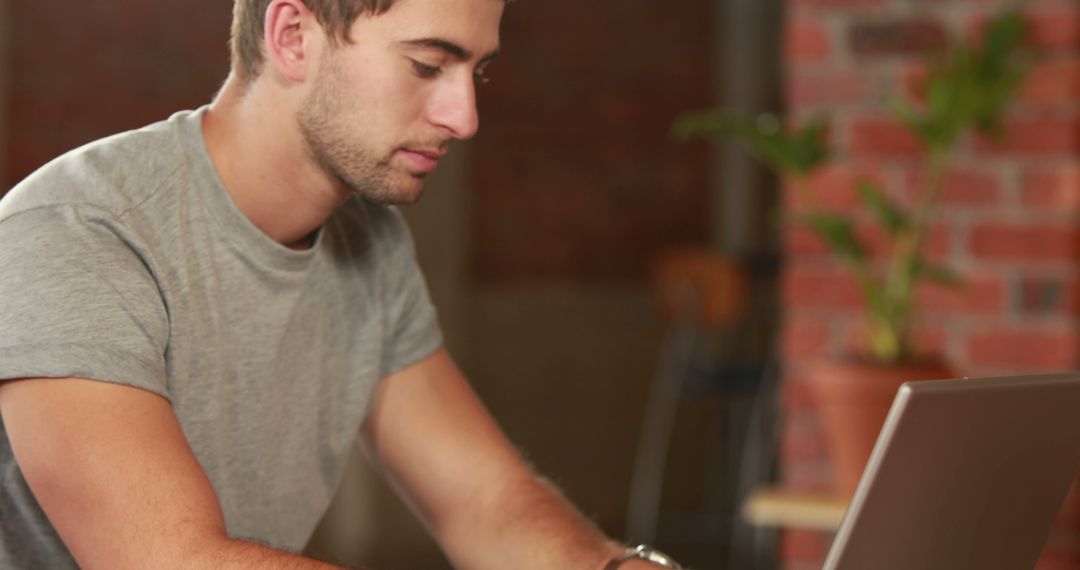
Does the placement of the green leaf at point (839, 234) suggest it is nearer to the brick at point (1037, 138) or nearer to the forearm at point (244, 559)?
the brick at point (1037, 138)

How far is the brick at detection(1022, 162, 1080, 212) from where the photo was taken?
2.69m

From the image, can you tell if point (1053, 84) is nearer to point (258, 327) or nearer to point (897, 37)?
point (897, 37)

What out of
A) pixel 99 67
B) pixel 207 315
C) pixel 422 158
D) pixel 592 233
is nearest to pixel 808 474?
pixel 422 158

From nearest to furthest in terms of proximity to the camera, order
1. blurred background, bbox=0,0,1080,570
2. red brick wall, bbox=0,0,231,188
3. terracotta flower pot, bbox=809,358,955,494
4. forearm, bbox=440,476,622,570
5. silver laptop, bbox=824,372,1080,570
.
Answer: silver laptop, bbox=824,372,1080,570, forearm, bbox=440,476,622,570, terracotta flower pot, bbox=809,358,955,494, red brick wall, bbox=0,0,231,188, blurred background, bbox=0,0,1080,570

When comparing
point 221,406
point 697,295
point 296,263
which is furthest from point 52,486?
point 697,295

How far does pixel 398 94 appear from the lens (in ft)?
4.91

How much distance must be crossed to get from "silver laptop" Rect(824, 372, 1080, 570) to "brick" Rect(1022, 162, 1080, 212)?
150cm

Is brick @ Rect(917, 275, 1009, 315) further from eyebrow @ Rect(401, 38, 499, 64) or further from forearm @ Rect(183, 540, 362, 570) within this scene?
forearm @ Rect(183, 540, 362, 570)

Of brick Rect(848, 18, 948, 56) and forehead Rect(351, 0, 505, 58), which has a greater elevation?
forehead Rect(351, 0, 505, 58)

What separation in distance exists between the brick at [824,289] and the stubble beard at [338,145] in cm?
146

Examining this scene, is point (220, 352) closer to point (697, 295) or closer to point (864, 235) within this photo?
point (864, 235)

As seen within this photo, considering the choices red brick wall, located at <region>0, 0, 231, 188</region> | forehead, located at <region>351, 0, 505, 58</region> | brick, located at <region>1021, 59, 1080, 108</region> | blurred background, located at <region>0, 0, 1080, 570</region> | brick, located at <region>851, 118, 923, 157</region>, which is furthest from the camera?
blurred background, located at <region>0, 0, 1080, 570</region>

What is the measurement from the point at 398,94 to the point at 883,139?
151 cm

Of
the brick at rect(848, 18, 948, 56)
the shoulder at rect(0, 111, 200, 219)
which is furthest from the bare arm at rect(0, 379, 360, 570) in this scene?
the brick at rect(848, 18, 948, 56)
